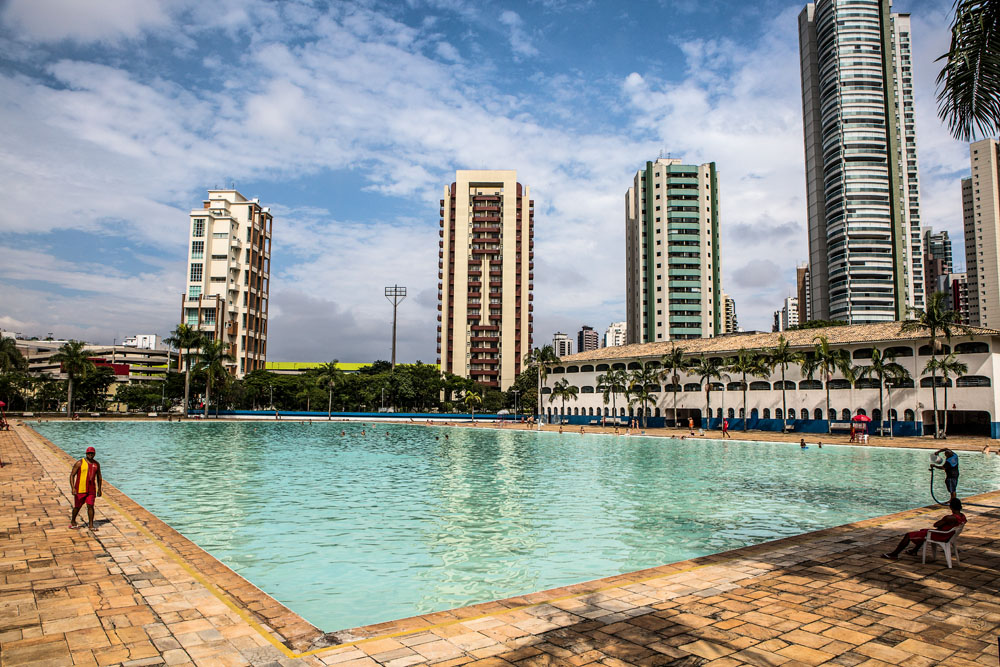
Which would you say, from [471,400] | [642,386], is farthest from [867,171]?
[471,400]

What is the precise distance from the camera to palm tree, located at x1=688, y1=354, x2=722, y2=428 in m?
61.5

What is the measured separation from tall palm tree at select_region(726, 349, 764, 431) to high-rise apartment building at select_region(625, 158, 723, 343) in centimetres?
5954

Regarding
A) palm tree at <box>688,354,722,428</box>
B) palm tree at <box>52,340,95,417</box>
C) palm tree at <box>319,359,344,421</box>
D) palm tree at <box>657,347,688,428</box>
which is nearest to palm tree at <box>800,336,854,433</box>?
palm tree at <box>688,354,722,428</box>

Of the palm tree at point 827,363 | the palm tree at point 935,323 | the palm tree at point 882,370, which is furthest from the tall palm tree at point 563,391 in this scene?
the palm tree at point 935,323

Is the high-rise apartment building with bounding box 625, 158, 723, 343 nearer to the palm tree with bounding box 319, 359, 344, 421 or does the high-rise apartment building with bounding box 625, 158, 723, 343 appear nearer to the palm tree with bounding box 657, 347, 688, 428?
the palm tree with bounding box 657, 347, 688, 428

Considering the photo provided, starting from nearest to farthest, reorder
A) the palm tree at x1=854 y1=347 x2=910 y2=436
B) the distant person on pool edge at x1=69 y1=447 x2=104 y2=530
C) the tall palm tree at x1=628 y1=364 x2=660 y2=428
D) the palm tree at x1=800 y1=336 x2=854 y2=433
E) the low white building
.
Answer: the distant person on pool edge at x1=69 y1=447 x2=104 y2=530
the low white building
the palm tree at x1=854 y1=347 x2=910 y2=436
the palm tree at x1=800 y1=336 x2=854 y2=433
the tall palm tree at x1=628 y1=364 x2=660 y2=428

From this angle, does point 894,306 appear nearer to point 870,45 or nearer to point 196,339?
point 870,45

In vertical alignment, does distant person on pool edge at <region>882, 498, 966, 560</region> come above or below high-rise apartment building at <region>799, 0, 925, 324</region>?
below

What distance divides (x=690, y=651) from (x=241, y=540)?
34.6 ft

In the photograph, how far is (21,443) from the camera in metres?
32.4

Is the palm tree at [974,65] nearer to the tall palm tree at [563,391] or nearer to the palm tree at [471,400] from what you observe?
the tall palm tree at [563,391]

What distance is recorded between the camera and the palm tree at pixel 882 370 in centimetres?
4891

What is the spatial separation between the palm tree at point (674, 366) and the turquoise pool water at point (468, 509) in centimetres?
2929

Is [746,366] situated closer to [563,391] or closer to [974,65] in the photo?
[563,391]
